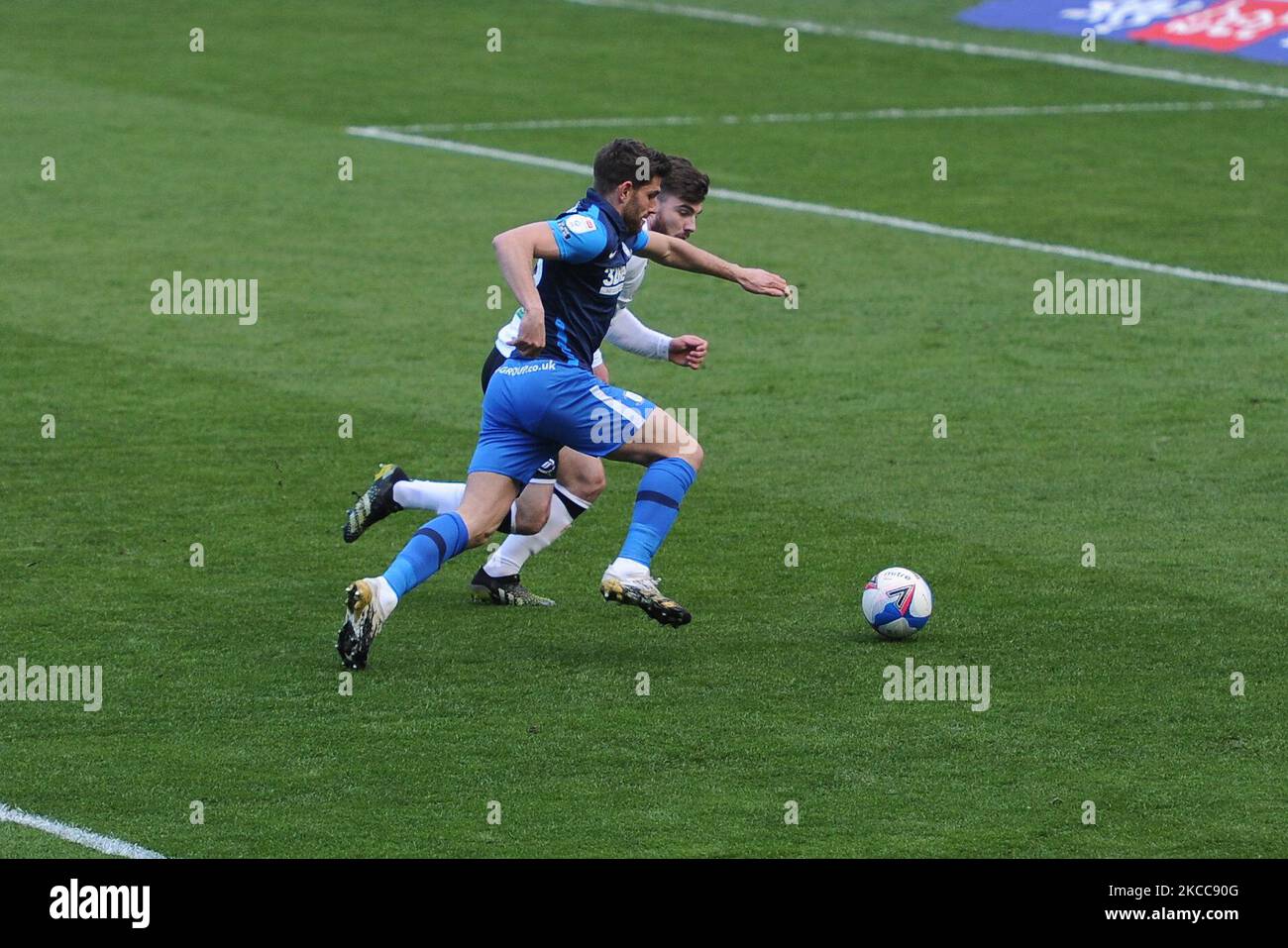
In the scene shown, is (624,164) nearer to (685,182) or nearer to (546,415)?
(685,182)

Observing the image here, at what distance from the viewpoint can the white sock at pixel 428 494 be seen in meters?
9.93

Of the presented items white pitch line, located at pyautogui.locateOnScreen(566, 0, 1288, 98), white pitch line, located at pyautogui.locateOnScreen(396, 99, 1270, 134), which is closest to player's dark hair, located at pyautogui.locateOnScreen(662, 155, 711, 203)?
white pitch line, located at pyautogui.locateOnScreen(396, 99, 1270, 134)

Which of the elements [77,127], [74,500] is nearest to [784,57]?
[77,127]

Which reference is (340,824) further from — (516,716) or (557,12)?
(557,12)

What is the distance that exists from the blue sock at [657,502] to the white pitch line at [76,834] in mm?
2604

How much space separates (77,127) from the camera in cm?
2284

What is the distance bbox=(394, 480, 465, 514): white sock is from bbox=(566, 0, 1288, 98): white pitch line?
57.3 feet

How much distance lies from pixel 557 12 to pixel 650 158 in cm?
2293

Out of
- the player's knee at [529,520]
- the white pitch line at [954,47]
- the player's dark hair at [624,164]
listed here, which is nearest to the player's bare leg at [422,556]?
→ the player's knee at [529,520]

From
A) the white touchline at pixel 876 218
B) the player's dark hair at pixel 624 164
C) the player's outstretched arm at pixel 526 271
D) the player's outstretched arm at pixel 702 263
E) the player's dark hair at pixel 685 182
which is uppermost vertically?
the white touchline at pixel 876 218

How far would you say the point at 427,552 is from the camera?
864 cm

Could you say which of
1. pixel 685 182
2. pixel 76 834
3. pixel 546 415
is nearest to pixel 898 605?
pixel 546 415

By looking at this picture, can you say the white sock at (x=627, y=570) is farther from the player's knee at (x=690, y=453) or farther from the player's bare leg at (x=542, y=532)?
the player's bare leg at (x=542, y=532)

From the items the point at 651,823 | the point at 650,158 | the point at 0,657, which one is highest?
the point at 650,158
